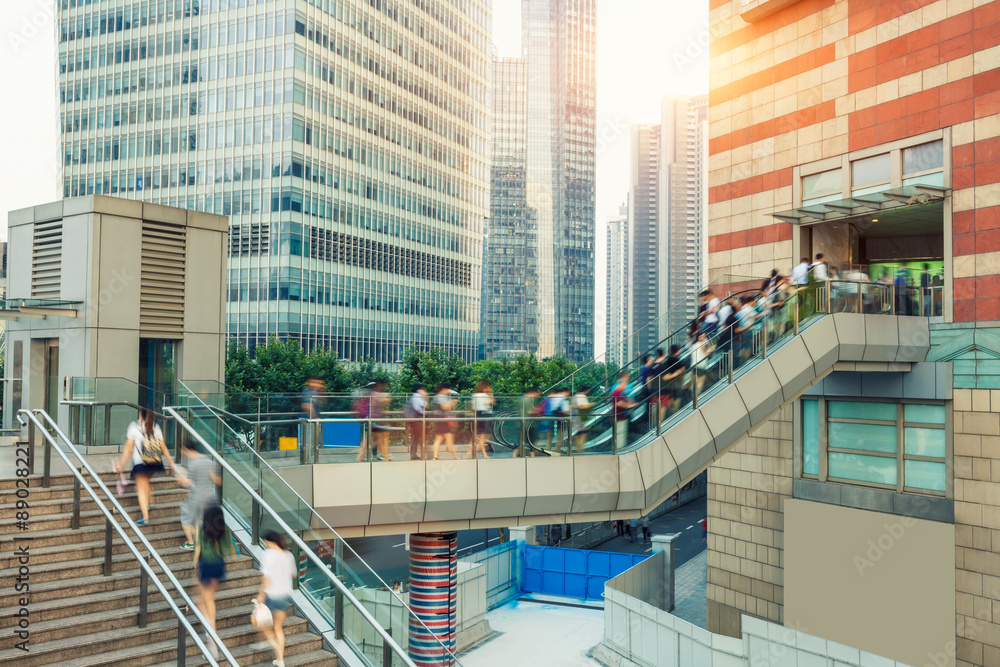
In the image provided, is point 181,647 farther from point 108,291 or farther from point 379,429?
point 108,291

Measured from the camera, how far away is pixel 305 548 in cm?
837

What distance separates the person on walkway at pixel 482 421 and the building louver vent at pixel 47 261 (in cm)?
814

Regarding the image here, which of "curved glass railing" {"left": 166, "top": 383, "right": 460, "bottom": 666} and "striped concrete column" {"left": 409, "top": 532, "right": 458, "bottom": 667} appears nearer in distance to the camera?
"curved glass railing" {"left": 166, "top": 383, "right": 460, "bottom": 666}

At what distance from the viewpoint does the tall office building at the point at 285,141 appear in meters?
72.7

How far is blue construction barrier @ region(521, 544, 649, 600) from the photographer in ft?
83.7

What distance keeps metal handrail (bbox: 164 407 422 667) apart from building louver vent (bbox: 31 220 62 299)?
21.5 feet

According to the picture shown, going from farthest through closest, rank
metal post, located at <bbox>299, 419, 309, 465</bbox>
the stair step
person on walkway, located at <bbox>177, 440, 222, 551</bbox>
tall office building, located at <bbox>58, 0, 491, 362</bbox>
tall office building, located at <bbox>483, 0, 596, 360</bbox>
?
tall office building, located at <bbox>483, 0, 596, 360</bbox>, tall office building, located at <bbox>58, 0, 491, 362</bbox>, metal post, located at <bbox>299, 419, 309, 465</bbox>, person on walkway, located at <bbox>177, 440, 222, 551</bbox>, the stair step

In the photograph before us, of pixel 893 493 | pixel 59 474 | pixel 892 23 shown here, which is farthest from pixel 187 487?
Answer: pixel 892 23

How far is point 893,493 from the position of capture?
16141 millimetres

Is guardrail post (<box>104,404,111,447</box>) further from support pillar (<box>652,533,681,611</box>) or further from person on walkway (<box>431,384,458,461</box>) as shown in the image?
support pillar (<box>652,533,681,611</box>)

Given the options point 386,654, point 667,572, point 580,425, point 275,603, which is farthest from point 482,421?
point 667,572

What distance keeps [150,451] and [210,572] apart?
263 centimetres

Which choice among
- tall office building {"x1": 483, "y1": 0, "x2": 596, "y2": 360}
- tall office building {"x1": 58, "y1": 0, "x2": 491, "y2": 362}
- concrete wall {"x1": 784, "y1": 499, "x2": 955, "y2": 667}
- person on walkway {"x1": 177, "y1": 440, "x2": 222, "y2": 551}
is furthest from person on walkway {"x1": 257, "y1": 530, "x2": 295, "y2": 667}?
tall office building {"x1": 483, "y1": 0, "x2": 596, "y2": 360}

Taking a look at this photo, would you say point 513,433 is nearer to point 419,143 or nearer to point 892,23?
point 892,23
